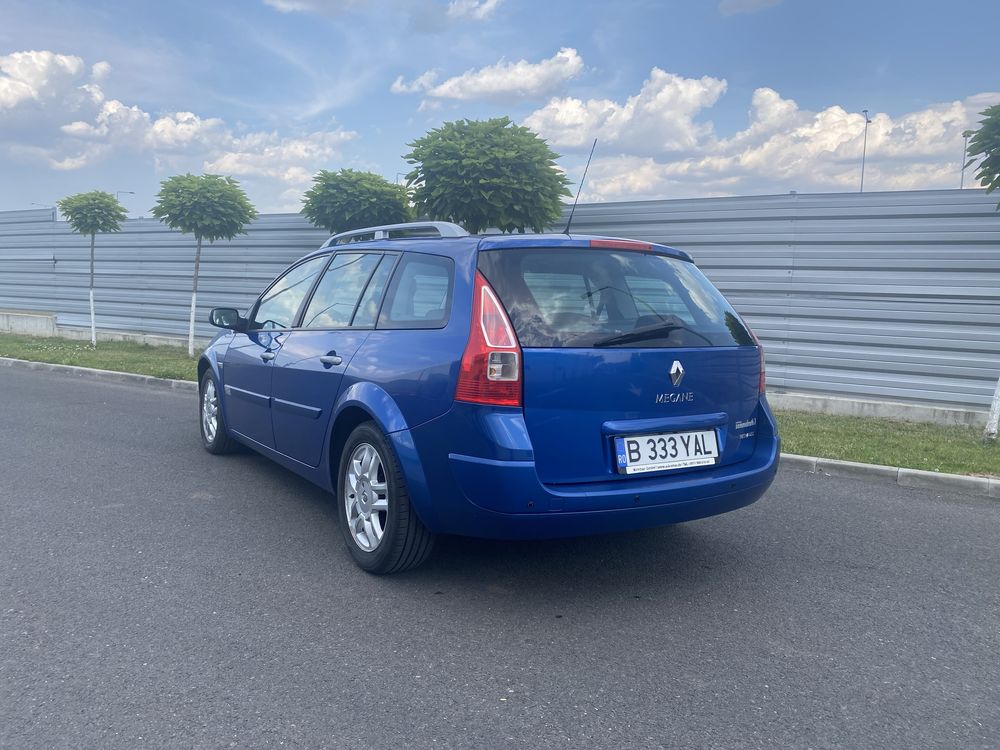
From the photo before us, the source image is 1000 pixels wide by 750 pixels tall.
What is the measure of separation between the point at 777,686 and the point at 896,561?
1.81 m

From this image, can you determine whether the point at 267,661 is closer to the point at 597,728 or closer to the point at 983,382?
the point at 597,728

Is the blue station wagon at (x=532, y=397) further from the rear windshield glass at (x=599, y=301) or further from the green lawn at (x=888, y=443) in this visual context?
the green lawn at (x=888, y=443)

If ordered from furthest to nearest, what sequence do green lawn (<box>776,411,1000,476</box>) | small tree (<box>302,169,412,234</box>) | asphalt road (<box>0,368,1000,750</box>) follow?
small tree (<box>302,169,412,234</box>) → green lawn (<box>776,411,1000,476</box>) → asphalt road (<box>0,368,1000,750</box>)

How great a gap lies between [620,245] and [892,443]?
15.5ft

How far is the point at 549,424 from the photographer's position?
11.0ft

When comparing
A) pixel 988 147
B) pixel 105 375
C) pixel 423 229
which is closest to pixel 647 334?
pixel 423 229

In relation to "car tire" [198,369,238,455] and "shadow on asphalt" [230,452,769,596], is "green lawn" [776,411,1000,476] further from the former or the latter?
"car tire" [198,369,238,455]

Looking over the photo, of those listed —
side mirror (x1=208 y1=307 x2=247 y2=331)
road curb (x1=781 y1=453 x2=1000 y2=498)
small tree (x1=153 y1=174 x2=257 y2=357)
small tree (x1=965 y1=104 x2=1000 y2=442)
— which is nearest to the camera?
side mirror (x1=208 y1=307 x2=247 y2=331)

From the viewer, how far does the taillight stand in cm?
335

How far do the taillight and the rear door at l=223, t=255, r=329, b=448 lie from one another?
208 centimetres

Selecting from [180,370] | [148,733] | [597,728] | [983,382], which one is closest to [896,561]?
[597,728]

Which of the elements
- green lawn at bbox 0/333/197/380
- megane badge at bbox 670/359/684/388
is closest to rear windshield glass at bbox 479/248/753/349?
megane badge at bbox 670/359/684/388

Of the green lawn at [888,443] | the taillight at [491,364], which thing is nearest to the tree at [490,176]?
the green lawn at [888,443]

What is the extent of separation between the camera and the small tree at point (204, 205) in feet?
44.0
